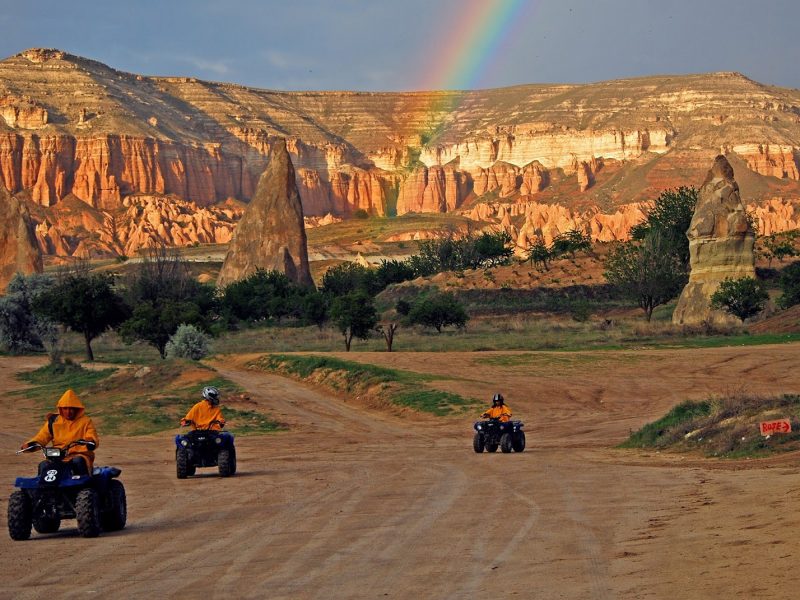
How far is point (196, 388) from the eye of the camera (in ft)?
128

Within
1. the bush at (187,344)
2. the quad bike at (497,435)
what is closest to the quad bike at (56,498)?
the quad bike at (497,435)

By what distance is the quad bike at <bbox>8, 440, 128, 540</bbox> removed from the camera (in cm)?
1344

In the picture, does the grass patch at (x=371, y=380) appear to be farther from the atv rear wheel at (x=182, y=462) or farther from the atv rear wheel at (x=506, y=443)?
the atv rear wheel at (x=182, y=462)

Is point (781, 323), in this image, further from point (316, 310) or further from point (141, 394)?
point (141, 394)

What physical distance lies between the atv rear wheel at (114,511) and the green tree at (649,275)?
5655 cm

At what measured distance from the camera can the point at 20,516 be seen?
13.4 meters

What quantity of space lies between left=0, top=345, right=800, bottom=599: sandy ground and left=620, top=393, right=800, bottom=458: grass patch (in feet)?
2.60

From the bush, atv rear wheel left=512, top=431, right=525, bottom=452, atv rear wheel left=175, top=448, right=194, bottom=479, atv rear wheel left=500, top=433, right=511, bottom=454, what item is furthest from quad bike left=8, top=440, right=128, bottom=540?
the bush

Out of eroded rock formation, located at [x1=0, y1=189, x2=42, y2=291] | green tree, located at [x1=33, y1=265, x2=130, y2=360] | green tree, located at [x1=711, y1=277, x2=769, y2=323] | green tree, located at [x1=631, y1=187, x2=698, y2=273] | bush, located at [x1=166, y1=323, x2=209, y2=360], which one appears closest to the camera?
bush, located at [x1=166, y1=323, x2=209, y2=360]

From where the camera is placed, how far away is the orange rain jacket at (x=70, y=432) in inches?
543

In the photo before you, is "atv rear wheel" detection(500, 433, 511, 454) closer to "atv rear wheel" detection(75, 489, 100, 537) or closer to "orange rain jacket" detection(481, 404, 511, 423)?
"orange rain jacket" detection(481, 404, 511, 423)

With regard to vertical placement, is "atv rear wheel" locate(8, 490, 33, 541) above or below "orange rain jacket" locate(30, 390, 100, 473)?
below

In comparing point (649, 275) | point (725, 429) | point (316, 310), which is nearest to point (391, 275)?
point (316, 310)

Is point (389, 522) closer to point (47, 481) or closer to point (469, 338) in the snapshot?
point (47, 481)
